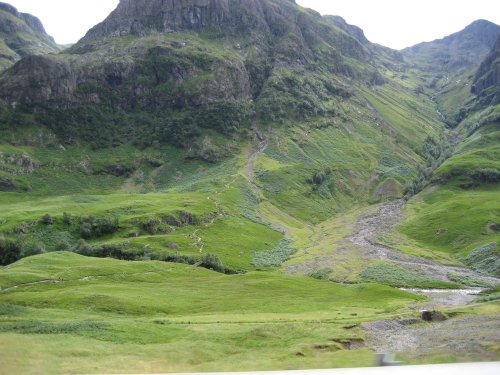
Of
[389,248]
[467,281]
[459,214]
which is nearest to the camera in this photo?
[467,281]

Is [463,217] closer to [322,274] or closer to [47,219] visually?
[322,274]

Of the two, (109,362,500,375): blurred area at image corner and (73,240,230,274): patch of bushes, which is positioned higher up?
(109,362,500,375): blurred area at image corner

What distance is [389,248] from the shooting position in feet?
461

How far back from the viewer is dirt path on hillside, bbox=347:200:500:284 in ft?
385

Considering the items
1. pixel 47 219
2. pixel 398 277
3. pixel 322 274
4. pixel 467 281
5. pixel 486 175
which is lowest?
pixel 322 274

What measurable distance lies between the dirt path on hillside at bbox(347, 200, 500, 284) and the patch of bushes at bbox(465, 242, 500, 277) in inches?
126

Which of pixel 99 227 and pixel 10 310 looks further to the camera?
pixel 99 227

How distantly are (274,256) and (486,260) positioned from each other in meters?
57.9

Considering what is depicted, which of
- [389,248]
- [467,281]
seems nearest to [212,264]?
[389,248]

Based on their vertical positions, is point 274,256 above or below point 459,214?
below

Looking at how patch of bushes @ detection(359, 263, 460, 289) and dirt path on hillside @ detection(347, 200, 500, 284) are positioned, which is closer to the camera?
patch of bushes @ detection(359, 263, 460, 289)

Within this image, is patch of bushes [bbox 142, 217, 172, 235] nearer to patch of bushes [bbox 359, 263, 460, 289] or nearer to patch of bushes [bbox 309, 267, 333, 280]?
patch of bushes [bbox 309, 267, 333, 280]

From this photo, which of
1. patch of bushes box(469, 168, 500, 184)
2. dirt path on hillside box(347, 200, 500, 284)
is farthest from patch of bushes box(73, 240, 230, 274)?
patch of bushes box(469, 168, 500, 184)

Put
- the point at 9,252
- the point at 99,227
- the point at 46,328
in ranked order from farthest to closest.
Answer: the point at 99,227, the point at 9,252, the point at 46,328
